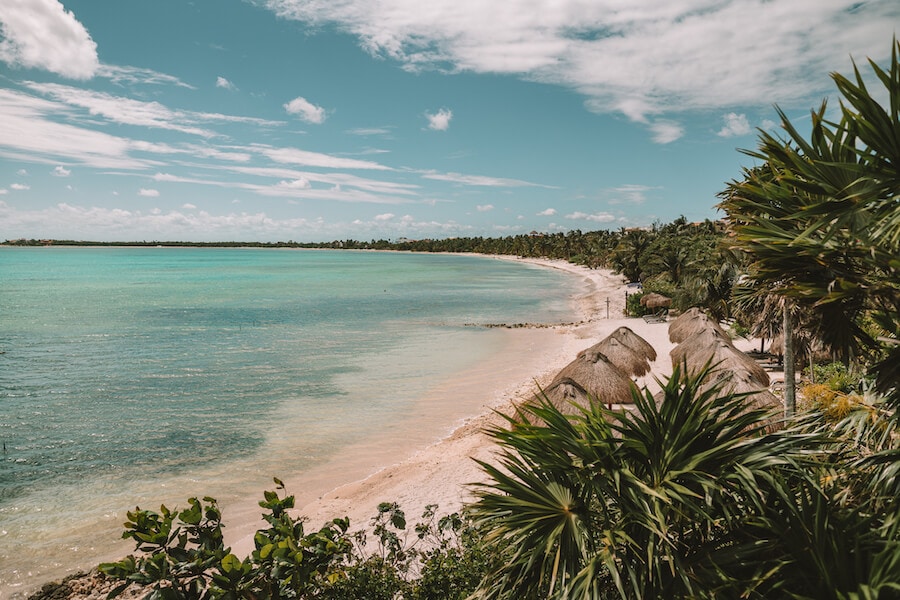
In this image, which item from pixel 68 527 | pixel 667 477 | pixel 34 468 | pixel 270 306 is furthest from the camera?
pixel 270 306

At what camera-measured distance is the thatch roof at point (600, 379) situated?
11.9 meters

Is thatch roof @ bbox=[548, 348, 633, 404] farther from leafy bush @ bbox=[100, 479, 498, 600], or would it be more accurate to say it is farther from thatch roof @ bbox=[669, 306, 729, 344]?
leafy bush @ bbox=[100, 479, 498, 600]

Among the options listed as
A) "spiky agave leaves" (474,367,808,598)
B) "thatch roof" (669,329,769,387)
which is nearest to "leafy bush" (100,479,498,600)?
"spiky agave leaves" (474,367,808,598)

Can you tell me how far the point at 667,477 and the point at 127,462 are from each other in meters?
13.1

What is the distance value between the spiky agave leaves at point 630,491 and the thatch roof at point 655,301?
2701 centimetres

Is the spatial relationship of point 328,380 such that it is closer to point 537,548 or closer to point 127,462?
point 127,462

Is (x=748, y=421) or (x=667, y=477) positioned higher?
(x=748, y=421)

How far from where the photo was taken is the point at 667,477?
10.4 feet

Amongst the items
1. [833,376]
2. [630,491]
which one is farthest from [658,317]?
[630,491]

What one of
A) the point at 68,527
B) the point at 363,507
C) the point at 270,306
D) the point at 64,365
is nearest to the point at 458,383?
the point at 363,507

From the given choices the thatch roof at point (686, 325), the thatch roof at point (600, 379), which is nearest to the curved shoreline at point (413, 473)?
the thatch roof at point (600, 379)

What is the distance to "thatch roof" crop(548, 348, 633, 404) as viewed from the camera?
11859 mm

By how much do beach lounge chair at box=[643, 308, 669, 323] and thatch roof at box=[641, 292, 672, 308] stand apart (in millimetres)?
344

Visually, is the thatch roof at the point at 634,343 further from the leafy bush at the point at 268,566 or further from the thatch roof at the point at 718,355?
the leafy bush at the point at 268,566
